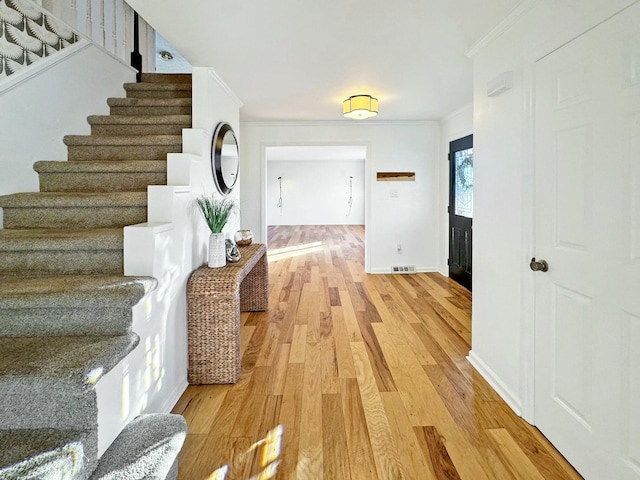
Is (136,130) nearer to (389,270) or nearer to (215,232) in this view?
(215,232)

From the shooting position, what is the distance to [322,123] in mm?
5102

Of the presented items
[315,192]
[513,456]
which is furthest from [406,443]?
[315,192]

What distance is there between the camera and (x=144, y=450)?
126 cm

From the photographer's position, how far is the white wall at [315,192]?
12477mm

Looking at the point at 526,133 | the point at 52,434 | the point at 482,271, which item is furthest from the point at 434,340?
the point at 52,434

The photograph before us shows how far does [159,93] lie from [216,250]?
2.21m

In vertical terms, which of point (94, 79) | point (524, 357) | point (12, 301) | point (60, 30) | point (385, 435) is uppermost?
point (60, 30)

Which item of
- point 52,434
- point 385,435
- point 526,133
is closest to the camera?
point 52,434

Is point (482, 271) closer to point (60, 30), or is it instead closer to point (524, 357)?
point (524, 357)

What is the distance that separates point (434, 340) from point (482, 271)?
2.60 ft

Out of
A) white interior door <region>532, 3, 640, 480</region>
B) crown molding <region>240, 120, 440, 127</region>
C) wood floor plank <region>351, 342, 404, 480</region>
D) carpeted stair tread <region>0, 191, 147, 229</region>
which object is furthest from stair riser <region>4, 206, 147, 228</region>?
crown molding <region>240, 120, 440, 127</region>

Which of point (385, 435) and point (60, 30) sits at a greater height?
point (60, 30)

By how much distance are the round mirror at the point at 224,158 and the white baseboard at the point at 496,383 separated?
2481 millimetres

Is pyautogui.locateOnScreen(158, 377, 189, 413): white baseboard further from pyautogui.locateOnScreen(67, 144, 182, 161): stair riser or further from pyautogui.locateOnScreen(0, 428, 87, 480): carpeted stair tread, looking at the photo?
pyautogui.locateOnScreen(67, 144, 182, 161): stair riser
